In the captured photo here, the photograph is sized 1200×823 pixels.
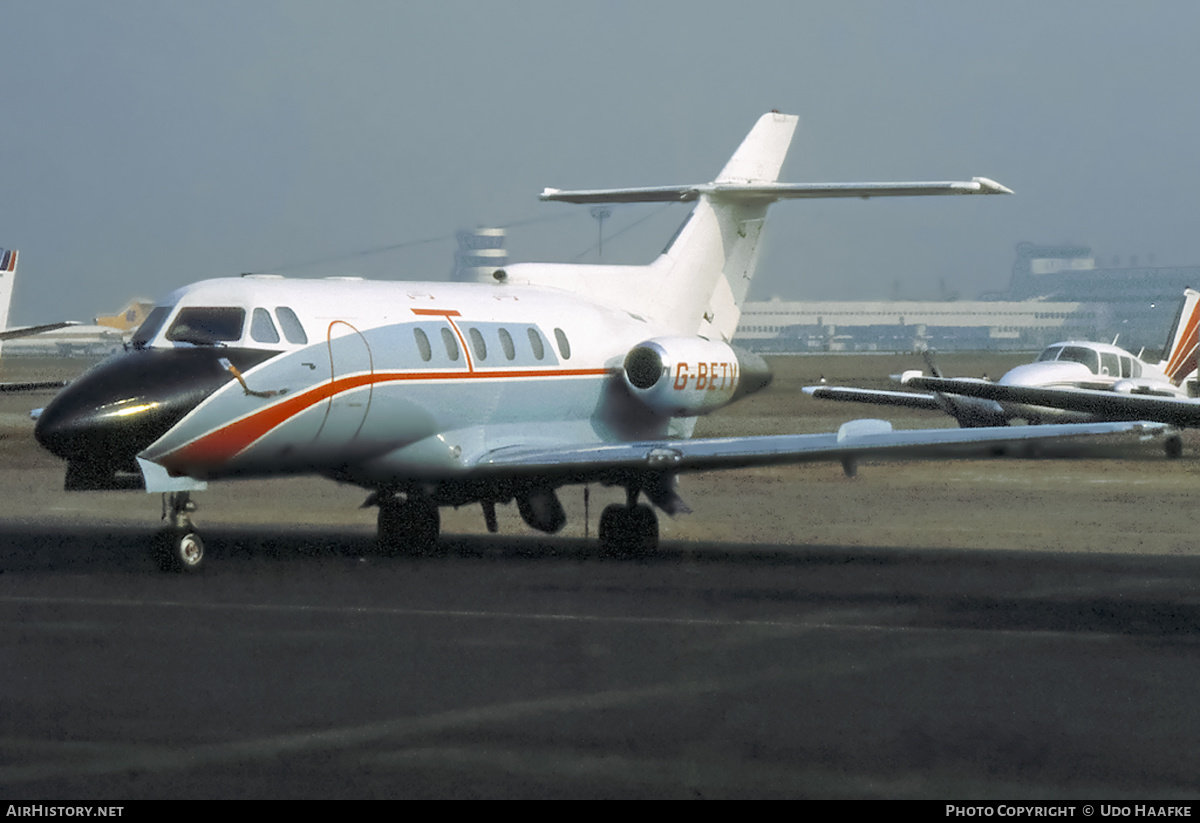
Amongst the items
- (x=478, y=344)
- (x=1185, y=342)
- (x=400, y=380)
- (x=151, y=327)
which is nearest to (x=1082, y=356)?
(x=1185, y=342)

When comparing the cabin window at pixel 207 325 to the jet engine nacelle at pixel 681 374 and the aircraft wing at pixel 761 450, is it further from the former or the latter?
the jet engine nacelle at pixel 681 374

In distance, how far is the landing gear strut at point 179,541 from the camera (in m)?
16.6

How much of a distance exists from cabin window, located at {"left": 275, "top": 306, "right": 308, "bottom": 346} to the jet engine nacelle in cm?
505

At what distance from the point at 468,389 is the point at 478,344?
0.63m

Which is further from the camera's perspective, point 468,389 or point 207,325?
point 468,389

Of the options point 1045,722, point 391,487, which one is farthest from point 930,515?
point 1045,722

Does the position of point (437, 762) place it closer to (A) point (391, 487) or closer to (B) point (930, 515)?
(A) point (391, 487)

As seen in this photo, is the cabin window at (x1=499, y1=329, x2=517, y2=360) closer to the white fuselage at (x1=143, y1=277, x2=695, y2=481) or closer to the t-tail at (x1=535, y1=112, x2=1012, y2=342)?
the white fuselage at (x1=143, y1=277, x2=695, y2=481)

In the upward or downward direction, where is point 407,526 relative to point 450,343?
downward

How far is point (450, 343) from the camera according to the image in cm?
1967

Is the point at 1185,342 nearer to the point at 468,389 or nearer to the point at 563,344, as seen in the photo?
the point at 563,344

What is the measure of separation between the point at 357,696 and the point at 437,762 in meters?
1.94

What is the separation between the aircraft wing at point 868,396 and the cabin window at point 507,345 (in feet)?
13.9

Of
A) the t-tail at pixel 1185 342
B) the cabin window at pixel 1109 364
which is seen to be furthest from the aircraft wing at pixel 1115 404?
the t-tail at pixel 1185 342
